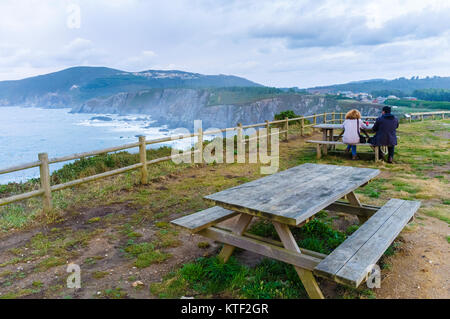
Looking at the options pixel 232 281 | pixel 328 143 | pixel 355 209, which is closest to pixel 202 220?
pixel 232 281

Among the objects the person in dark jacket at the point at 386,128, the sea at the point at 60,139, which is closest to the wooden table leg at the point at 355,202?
the person in dark jacket at the point at 386,128

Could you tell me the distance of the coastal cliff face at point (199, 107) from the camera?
9328 cm

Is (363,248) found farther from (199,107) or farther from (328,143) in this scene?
(199,107)

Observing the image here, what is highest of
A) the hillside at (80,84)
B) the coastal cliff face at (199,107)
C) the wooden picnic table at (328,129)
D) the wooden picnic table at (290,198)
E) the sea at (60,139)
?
the hillside at (80,84)

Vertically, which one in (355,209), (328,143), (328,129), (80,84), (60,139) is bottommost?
(60,139)

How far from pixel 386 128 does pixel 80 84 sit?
202 metres

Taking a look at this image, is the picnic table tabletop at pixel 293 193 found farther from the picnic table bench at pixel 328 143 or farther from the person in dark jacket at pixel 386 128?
the picnic table bench at pixel 328 143

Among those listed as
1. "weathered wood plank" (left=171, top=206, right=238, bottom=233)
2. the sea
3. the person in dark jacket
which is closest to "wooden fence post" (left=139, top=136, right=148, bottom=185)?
the sea

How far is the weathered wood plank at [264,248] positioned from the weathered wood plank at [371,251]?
0.97ft

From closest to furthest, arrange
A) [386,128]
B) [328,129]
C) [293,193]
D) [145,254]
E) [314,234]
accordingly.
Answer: [293,193]
[145,254]
[314,234]
[386,128]
[328,129]

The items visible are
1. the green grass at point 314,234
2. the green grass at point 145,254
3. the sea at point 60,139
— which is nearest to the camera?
the green grass at point 145,254

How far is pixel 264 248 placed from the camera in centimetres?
288
